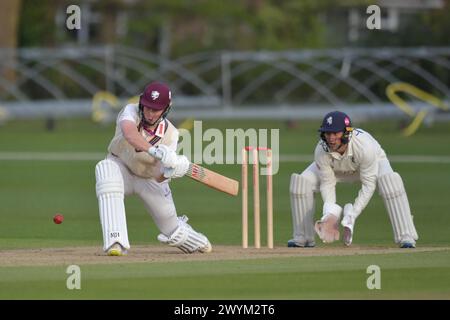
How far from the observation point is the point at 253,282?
443 inches

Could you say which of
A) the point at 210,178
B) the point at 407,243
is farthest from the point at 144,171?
the point at 407,243

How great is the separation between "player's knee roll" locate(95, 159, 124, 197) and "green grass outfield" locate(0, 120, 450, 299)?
2.96 feet

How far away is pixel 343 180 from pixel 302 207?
551 millimetres

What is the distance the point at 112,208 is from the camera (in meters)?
12.8

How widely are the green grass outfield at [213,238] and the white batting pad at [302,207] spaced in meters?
0.77

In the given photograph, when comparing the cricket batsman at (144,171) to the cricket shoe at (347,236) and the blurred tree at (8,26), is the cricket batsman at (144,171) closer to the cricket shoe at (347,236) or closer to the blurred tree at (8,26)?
the cricket shoe at (347,236)

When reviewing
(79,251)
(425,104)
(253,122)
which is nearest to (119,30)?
(253,122)

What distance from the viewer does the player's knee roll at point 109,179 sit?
42.4 ft

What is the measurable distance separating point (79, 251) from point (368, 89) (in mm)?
31098

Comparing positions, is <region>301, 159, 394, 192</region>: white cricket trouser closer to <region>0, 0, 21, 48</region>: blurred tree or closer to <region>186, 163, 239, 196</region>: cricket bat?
<region>186, 163, 239, 196</region>: cricket bat

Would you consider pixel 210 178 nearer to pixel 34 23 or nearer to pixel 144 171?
pixel 144 171

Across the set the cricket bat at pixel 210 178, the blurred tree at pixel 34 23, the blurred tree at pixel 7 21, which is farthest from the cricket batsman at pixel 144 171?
the blurred tree at pixel 34 23

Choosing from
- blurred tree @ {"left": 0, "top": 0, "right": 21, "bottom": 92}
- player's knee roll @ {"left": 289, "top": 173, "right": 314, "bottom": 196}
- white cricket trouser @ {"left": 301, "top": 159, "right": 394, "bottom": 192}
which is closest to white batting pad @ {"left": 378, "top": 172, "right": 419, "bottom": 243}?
white cricket trouser @ {"left": 301, "top": 159, "right": 394, "bottom": 192}
